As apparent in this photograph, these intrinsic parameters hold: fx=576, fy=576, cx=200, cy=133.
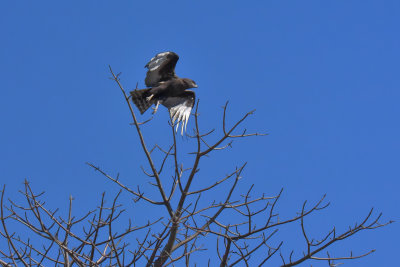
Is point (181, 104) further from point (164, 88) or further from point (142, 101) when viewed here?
point (142, 101)

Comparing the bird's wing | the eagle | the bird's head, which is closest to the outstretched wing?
the eagle

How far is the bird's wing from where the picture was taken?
6114 mm

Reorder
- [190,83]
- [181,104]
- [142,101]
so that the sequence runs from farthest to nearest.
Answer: [190,83] < [142,101] < [181,104]

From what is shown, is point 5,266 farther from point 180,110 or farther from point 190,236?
point 180,110

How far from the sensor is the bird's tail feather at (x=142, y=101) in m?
6.67

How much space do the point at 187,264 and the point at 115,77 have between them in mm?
1285

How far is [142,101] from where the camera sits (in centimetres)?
671

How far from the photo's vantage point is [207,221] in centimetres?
346

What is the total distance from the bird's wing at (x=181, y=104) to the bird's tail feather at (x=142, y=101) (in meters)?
0.19

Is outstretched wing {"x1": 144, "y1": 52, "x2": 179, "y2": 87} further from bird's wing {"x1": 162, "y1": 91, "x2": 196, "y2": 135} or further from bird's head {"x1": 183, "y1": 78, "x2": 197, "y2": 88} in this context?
bird's wing {"x1": 162, "y1": 91, "x2": 196, "y2": 135}

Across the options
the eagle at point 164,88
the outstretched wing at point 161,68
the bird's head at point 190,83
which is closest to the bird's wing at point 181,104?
the eagle at point 164,88

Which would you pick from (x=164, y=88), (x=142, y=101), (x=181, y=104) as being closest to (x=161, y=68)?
(x=164, y=88)

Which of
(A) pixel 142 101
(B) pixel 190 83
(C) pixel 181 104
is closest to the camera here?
(C) pixel 181 104

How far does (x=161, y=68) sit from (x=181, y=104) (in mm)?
687
